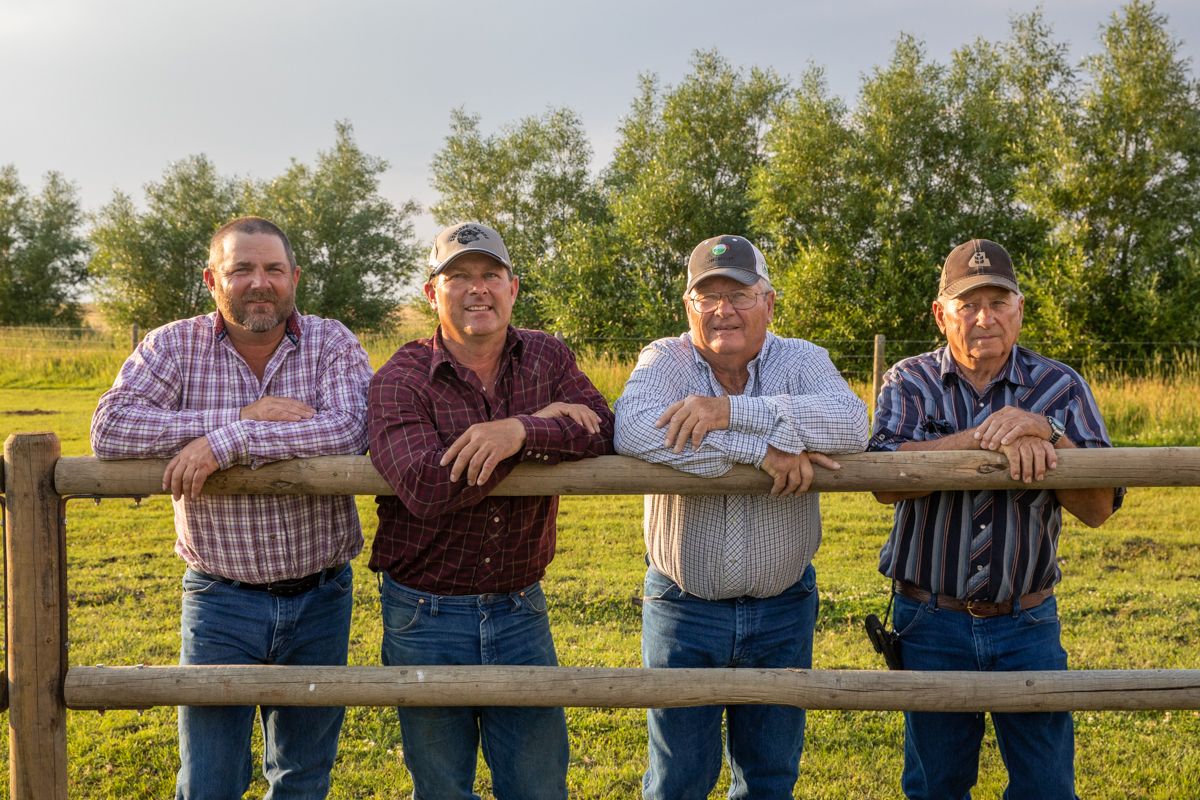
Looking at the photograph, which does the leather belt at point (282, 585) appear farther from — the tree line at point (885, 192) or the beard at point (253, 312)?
the tree line at point (885, 192)

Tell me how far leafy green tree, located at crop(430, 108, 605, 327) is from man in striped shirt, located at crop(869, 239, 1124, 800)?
30.5m

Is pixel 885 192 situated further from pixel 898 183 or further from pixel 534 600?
pixel 534 600

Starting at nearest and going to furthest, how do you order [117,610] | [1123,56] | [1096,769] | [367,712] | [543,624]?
[543,624]
[1096,769]
[367,712]
[117,610]
[1123,56]

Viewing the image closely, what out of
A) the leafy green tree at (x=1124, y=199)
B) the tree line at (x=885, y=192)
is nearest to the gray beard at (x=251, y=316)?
the tree line at (x=885, y=192)

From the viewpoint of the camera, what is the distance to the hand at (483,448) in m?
2.45

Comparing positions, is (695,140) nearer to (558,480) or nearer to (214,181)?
(214,181)

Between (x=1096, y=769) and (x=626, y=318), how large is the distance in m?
23.9

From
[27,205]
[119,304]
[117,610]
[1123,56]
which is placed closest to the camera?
[117,610]

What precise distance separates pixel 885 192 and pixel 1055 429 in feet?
72.2

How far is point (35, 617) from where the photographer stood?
2.53 metres

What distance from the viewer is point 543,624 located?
9.41ft

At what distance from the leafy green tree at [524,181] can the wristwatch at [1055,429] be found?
101 ft

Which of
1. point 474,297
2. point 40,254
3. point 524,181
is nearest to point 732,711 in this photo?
point 474,297

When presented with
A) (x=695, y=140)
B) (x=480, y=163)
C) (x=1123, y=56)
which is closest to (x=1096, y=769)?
(x=1123, y=56)
